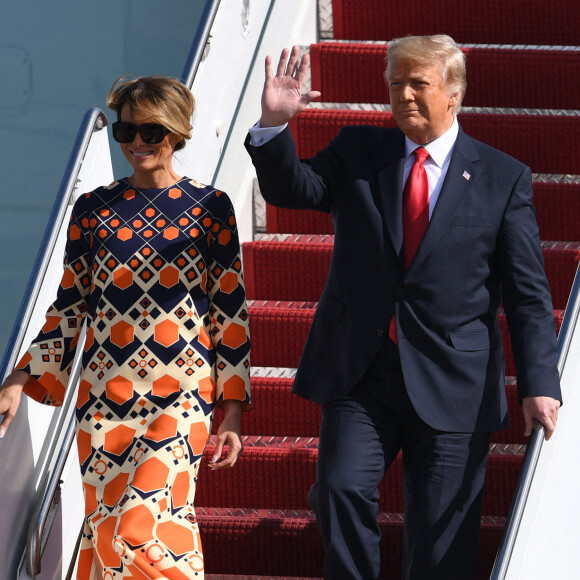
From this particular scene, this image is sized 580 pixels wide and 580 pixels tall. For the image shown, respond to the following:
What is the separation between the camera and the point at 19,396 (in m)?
2.90

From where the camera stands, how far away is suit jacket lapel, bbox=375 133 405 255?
9.27 feet

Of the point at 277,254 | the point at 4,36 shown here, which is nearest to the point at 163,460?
the point at 277,254

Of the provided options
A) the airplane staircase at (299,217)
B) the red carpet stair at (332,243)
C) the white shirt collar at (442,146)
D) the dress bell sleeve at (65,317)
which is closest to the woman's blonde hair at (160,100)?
the dress bell sleeve at (65,317)

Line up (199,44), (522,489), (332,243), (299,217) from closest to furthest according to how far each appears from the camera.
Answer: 1. (522,489)
2. (199,44)
3. (332,243)
4. (299,217)

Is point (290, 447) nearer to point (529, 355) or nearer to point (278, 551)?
point (278, 551)

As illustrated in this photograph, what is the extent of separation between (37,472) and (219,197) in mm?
1013

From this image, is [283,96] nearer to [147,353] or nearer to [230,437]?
[147,353]

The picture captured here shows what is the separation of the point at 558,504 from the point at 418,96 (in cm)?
104

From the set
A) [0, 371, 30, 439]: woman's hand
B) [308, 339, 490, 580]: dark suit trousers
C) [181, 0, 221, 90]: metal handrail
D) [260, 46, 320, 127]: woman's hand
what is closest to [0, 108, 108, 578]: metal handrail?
[0, 371, 30, 439]: woman's hand

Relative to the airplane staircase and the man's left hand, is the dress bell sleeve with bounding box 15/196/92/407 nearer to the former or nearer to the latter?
the airplane staircase

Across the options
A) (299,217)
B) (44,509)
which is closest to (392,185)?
(44,509)

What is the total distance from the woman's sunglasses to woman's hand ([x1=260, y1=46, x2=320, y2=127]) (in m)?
0.24

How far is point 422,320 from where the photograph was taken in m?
2.81

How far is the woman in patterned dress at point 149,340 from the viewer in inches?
106
